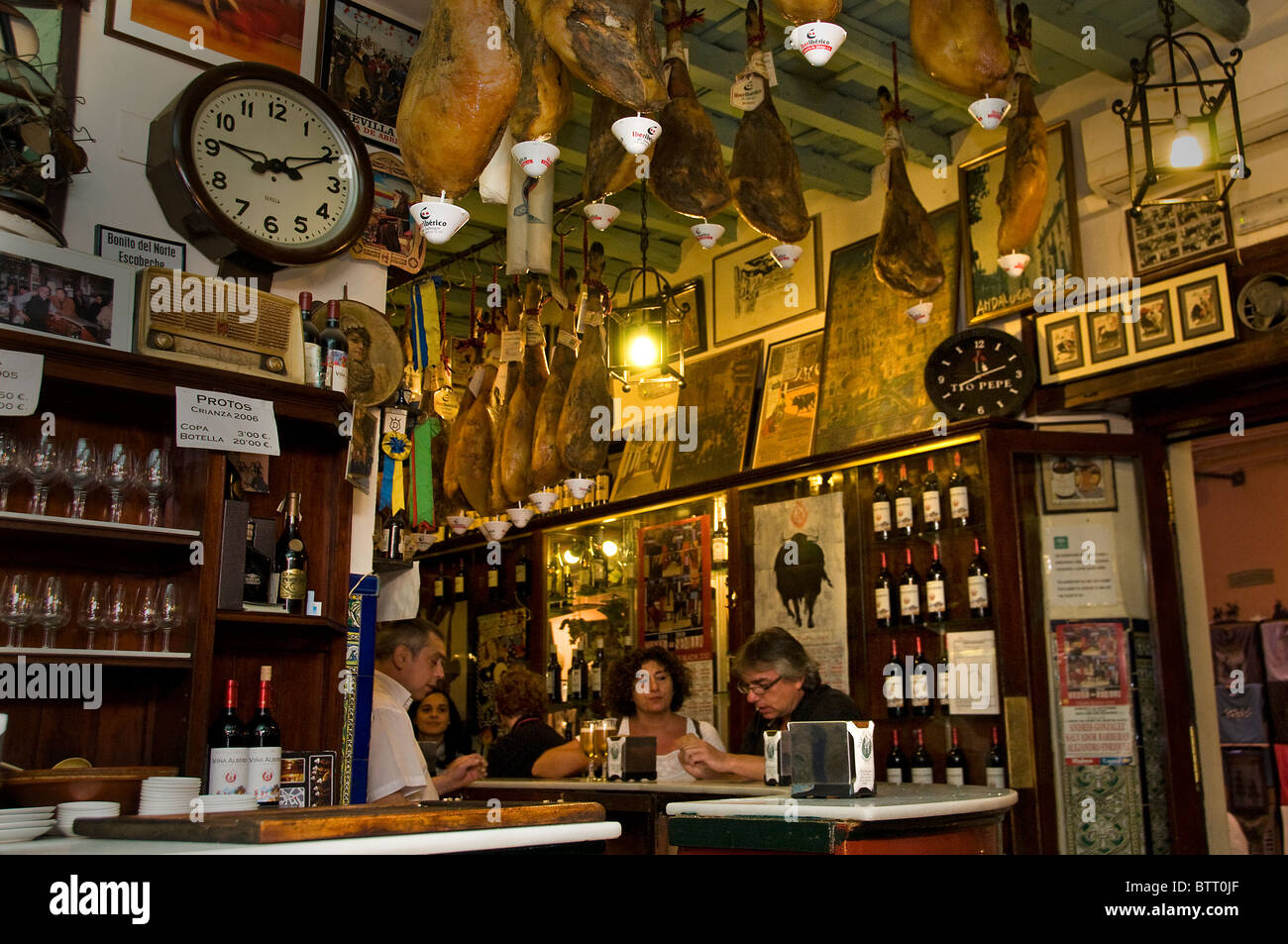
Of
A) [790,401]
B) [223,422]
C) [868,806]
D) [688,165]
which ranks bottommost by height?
[868,806]

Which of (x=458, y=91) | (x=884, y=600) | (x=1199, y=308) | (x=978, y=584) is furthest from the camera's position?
(x=884, y=600)

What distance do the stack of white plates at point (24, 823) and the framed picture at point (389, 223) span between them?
227 cm

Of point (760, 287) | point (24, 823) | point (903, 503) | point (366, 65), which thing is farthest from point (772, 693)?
point (760, 287)

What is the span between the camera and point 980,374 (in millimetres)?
5637

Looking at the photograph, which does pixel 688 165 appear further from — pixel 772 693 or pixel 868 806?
pixel 772 693

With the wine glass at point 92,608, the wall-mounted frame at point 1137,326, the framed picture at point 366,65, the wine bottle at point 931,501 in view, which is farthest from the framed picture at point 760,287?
the wine glass at point 92,608

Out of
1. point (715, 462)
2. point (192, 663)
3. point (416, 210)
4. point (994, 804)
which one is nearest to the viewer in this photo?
point (416, 210)

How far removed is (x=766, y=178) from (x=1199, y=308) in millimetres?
2577

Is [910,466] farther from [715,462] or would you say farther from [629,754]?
[629,754]

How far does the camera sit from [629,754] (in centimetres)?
472

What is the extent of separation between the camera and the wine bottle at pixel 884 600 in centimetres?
574

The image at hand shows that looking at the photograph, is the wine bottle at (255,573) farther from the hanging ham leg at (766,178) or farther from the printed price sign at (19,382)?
the hanging ham leg at (766,178)
